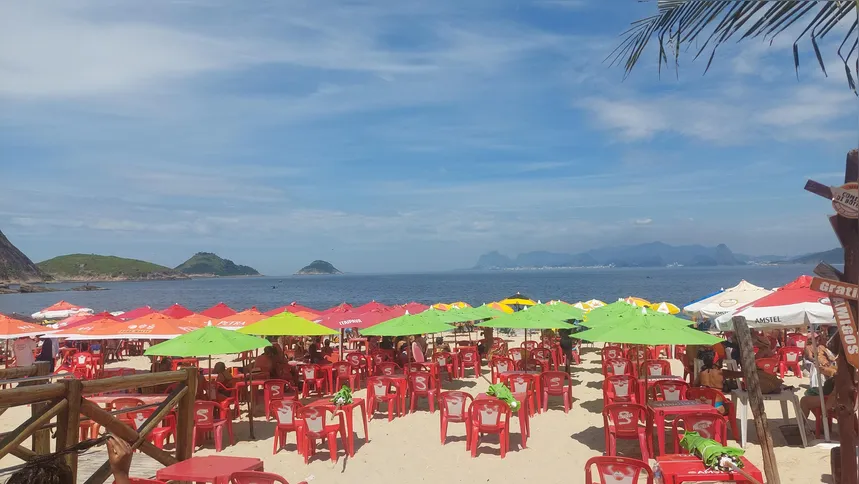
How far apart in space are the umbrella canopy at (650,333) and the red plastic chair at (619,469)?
2.66 m

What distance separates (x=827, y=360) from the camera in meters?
11.4

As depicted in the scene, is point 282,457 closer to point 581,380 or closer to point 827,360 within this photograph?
point 581,380

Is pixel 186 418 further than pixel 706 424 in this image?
No

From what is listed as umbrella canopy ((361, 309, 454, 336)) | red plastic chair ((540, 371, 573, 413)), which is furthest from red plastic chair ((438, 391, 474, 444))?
umbrella canopy ((361, 309, 454, 336))

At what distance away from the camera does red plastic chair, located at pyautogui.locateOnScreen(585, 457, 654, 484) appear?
5414mm

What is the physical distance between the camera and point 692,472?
5359mm

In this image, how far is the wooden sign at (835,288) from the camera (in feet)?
13.2

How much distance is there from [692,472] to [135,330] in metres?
10.9

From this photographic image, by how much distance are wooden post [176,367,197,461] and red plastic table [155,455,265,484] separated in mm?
105

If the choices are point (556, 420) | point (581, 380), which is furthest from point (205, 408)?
point (581, 380)

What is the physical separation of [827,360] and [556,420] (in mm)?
5518

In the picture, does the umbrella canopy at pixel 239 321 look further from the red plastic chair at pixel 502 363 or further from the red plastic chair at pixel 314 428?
the red plastic chair at pixel 314 428

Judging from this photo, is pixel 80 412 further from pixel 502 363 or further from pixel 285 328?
pixel 502 363

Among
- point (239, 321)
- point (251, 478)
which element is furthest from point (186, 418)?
point (239, 321)
